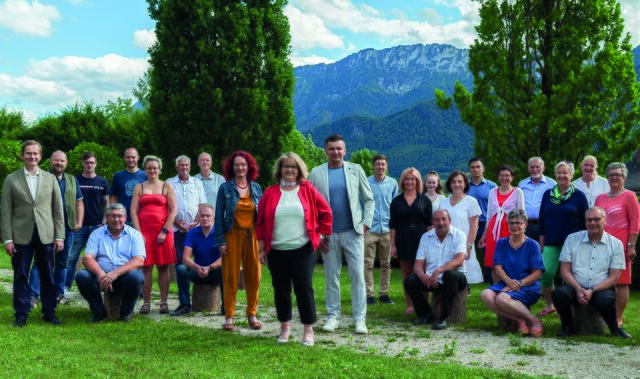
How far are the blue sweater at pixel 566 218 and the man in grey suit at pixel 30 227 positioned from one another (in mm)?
6428

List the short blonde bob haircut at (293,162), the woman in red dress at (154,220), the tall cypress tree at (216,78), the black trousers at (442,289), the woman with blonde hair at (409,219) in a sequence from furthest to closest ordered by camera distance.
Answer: the tall cypress tree at (216,78) < the woman with blonde hair at (409,219) < the woman in red dress at (154,220) < the black trousers at (442,289) < the short blonde bob haircut at (293,162)

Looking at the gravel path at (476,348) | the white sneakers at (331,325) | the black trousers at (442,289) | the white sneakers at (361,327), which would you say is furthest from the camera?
the black trousers at (442,289)

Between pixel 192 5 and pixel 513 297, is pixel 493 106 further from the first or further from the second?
pixel 192 5

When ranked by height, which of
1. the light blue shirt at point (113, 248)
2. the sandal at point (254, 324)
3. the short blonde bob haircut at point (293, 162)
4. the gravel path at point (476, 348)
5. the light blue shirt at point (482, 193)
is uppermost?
the short blonde bob haircut at point (293, 162)

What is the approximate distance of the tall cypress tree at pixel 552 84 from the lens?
14.9 m

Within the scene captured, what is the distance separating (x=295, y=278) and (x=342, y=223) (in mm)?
1127

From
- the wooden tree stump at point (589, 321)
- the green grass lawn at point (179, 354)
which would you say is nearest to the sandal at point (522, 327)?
the green grass lawn at point (179, 354)

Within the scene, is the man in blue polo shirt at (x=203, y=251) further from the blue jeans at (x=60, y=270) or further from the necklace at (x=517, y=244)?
the necklace at (x=517, y=244)

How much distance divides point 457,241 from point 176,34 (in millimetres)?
18126

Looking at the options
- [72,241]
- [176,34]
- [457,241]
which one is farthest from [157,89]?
[457,241]

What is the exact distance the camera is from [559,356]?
6.37 m

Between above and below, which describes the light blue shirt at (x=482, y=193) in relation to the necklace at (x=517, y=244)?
above

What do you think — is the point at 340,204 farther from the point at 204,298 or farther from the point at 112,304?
the point at 112,304

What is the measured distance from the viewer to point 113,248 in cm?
831
